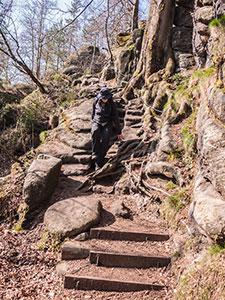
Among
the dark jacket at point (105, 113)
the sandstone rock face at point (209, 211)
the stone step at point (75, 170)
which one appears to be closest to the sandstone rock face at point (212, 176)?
the sandstone rock face at point (209, 211)

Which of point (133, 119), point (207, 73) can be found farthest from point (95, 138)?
point (207, 73)

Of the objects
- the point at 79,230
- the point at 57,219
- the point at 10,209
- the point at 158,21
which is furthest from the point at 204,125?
the point at 158,21

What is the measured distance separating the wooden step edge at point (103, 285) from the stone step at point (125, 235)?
901mm

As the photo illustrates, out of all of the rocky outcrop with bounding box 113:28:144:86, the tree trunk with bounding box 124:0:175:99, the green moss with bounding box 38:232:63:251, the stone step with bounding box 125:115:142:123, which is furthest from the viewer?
the rocky outcrop with bounding box 113:28:144:86

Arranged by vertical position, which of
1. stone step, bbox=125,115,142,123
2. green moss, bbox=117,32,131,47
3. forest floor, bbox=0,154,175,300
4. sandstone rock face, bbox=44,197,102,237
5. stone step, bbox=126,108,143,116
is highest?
green moss, bbox=117,32,131,47

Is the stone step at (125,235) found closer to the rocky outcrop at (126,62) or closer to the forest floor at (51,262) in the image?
the forest floor at (51,262)

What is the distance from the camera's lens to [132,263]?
3816 mm

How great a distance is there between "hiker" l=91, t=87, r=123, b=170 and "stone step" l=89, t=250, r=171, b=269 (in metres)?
3.20

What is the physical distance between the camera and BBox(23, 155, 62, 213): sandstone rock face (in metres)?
5.57

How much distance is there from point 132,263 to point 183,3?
1026 centimetres

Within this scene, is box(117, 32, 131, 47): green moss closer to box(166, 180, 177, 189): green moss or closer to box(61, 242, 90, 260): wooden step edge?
box(166, 180, 177, 189): green moss

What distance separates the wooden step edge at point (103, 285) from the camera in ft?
11.3

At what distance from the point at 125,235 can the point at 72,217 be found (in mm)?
1173

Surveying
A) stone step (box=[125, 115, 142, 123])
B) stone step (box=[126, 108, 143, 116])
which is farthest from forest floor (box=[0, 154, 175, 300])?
stone step (box=[126, 108, 143, 116])
